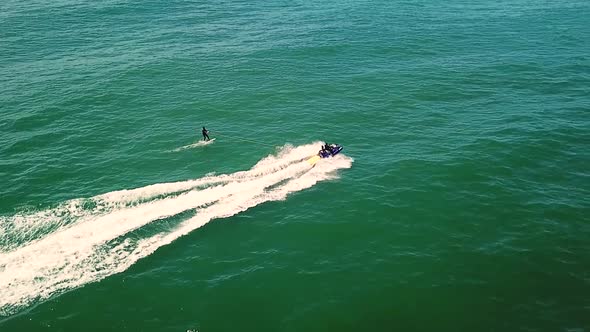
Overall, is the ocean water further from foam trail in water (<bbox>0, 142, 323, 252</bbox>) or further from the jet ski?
the jet ski

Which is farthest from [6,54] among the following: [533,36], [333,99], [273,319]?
[533,36]

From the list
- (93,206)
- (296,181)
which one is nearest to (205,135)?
(296,181)

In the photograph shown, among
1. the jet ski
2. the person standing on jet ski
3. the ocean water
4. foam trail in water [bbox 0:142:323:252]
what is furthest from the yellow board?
the person standing on jet ski

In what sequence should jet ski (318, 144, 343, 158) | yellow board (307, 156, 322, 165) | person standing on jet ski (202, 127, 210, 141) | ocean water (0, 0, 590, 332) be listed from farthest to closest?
person standing on jet ski (202, 127, 210, 141) < jet ski (318, 144, 343, 158) < yellow board (307, 156, 322, 165) < ocean water (0, 0, 590, 332)

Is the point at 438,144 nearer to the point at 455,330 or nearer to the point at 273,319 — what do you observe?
the point at 455,330

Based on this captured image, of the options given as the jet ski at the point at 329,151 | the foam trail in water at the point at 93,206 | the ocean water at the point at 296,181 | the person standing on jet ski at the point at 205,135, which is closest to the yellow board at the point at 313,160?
the jet ski at the point at 329,151

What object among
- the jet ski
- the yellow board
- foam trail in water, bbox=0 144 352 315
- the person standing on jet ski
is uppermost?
the person standing on jet ski
